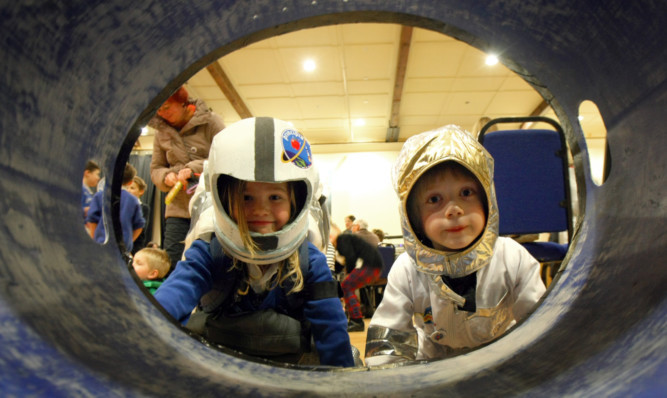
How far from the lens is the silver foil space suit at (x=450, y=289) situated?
917 millimetres

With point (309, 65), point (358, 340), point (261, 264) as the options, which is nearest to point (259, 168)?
point (261, 264)

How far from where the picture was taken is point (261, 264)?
0.87 meters

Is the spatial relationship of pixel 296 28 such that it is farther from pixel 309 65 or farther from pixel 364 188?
pixel 364 188

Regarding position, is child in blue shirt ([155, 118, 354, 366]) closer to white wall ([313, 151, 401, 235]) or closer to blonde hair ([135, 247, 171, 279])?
blonde hair ([135, 247, 171, 279])

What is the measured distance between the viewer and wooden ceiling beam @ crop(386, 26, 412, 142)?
3.60 meters

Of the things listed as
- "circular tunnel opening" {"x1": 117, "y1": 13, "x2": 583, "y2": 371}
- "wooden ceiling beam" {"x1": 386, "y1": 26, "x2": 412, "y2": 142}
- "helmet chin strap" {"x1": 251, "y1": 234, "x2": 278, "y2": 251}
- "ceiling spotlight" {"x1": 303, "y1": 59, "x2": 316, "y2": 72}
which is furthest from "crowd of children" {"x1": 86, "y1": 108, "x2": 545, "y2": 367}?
"ceiling spotlight" {"x1": 303, "y1": 59, "x2": 316, "y2": 72}

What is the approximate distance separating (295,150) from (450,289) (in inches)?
18.3

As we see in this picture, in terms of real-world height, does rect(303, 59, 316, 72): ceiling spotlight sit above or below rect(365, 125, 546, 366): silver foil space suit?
above

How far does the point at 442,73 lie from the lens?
14.1 ft

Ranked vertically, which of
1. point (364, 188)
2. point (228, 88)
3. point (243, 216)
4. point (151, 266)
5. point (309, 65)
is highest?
point (309, 65)

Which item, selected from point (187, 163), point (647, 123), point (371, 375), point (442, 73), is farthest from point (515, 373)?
point (442, 73)

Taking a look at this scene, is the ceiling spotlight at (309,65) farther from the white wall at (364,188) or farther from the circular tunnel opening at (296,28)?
the circular tunnel opening at (296,28)

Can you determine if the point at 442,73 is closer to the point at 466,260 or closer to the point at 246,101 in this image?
the point at 246,101

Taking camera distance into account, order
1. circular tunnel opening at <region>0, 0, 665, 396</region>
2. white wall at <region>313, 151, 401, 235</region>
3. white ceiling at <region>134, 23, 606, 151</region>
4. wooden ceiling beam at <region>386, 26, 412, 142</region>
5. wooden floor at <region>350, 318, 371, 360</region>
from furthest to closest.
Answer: white wall at <region>313, 151, 401, 235</region> < white ceiling at <region>134, 23, 606, 151</region> < wooden ceiling beam at <region>386, 26, 412, 142</region> < wooden floor at <region>350, 318, 371, 360</region> < circular tunnel opening at <region>0, 0, 665, 396</region>
